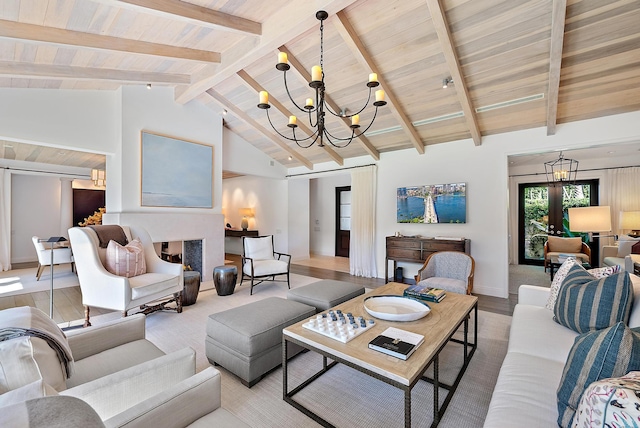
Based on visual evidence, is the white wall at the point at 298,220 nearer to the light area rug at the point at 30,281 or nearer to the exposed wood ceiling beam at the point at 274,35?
the exposed wood ceiling beam at the point at 274,35

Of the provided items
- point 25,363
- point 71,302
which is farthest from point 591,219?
point 71,302

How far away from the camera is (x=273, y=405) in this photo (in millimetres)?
1862

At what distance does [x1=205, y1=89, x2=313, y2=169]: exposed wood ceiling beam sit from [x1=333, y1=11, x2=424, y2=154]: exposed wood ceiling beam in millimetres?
2513

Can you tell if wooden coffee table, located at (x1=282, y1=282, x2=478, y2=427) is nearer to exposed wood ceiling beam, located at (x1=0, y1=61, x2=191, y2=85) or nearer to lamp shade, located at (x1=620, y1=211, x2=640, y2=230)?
exposed wood ceiling beam, located at (x1=0, y1=61, x2=191, y2=85)

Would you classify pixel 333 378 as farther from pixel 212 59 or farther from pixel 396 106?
pixel 212 59

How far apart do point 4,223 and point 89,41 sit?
6.00 metres

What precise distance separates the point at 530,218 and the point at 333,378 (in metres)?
7.45

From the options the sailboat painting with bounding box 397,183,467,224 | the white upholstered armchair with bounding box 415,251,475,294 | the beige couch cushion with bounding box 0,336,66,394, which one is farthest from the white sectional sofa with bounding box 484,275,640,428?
the sailboat painting with bounding box 397,183,467,224

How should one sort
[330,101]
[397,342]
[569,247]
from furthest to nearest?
[569,247] < [330,101] < [397,342]

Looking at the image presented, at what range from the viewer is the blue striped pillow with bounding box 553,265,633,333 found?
1.73 m

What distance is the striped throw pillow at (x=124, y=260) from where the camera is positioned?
3182 millimetres

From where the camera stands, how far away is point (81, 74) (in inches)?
132

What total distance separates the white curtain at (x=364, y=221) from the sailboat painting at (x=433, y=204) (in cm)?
60

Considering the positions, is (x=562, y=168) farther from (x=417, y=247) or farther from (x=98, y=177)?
(x=98, y=177)
